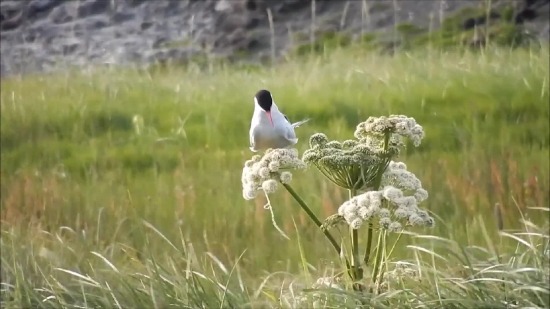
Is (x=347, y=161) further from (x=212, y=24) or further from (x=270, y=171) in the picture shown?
(x=212, y=24)

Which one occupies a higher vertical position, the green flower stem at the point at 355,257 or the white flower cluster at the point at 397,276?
the green flower stem at the point at 355,257

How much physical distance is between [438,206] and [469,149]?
0.46 ft

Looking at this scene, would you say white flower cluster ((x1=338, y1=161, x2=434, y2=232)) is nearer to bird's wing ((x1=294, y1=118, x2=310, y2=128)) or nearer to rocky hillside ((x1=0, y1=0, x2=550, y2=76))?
bird's wing ((x1=294, y1=118, x2=310, y2=128))

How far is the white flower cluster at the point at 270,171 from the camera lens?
1078 millimetres

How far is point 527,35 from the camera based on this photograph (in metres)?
1.68

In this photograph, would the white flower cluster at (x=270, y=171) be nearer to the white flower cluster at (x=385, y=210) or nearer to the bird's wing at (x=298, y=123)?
the white flower cluster at (x=385, y=210)

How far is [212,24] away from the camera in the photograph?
1683 millimetres

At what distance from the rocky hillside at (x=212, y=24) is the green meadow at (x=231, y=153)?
39 mm

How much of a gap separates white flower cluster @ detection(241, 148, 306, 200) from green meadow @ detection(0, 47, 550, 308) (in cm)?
45

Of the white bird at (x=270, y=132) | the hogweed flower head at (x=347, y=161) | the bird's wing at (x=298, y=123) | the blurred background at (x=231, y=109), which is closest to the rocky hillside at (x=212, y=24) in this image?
the blurred background at (x=231, y=109)

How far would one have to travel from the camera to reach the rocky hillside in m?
1.68

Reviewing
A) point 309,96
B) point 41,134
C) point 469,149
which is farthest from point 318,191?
point 41,134

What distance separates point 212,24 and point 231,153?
0.91 ft

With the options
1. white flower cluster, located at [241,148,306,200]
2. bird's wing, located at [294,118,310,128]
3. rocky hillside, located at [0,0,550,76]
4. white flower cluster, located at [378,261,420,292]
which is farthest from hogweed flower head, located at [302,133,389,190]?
rocky hillside, located at [0,0,550,76]
